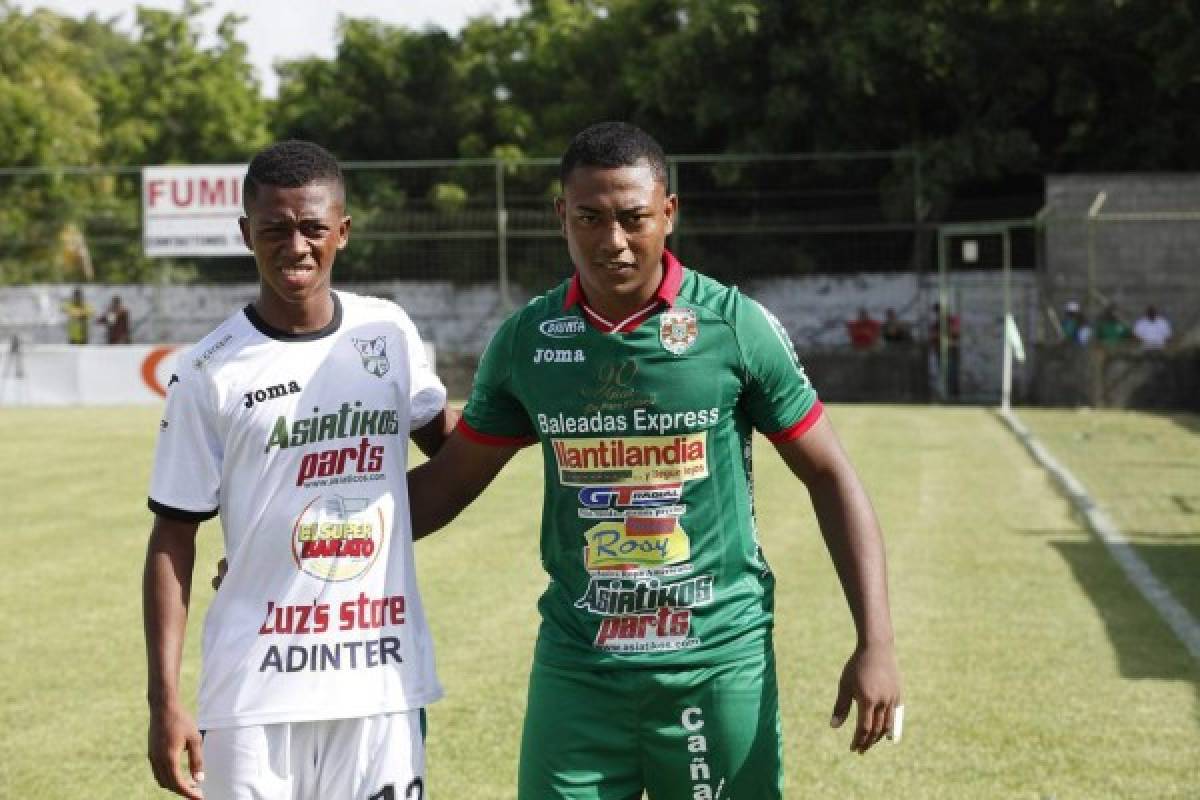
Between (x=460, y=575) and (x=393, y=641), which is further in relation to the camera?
(x=460, y=575)

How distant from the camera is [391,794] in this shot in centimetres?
427

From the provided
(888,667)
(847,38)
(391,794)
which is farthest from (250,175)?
(847,38)

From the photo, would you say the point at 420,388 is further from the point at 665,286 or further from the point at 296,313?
the point at 665,286

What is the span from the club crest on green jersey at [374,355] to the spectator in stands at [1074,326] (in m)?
28.6

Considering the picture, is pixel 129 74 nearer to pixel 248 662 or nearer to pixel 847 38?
pixel 847 38

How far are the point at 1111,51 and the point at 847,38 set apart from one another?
5.43 meters

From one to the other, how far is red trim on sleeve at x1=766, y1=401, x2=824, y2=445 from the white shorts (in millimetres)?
1058

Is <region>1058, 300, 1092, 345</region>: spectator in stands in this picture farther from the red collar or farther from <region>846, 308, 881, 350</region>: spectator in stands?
the red collar

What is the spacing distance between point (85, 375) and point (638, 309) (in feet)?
108

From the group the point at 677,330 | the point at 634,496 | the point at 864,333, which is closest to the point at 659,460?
the point at 634,496

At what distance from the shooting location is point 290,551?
14.3ft

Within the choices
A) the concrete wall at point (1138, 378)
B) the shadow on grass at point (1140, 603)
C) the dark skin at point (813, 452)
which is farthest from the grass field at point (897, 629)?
the concrete wall at point (1138, 378)

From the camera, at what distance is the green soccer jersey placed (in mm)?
4352

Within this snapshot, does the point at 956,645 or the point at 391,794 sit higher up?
the point at 391,794
